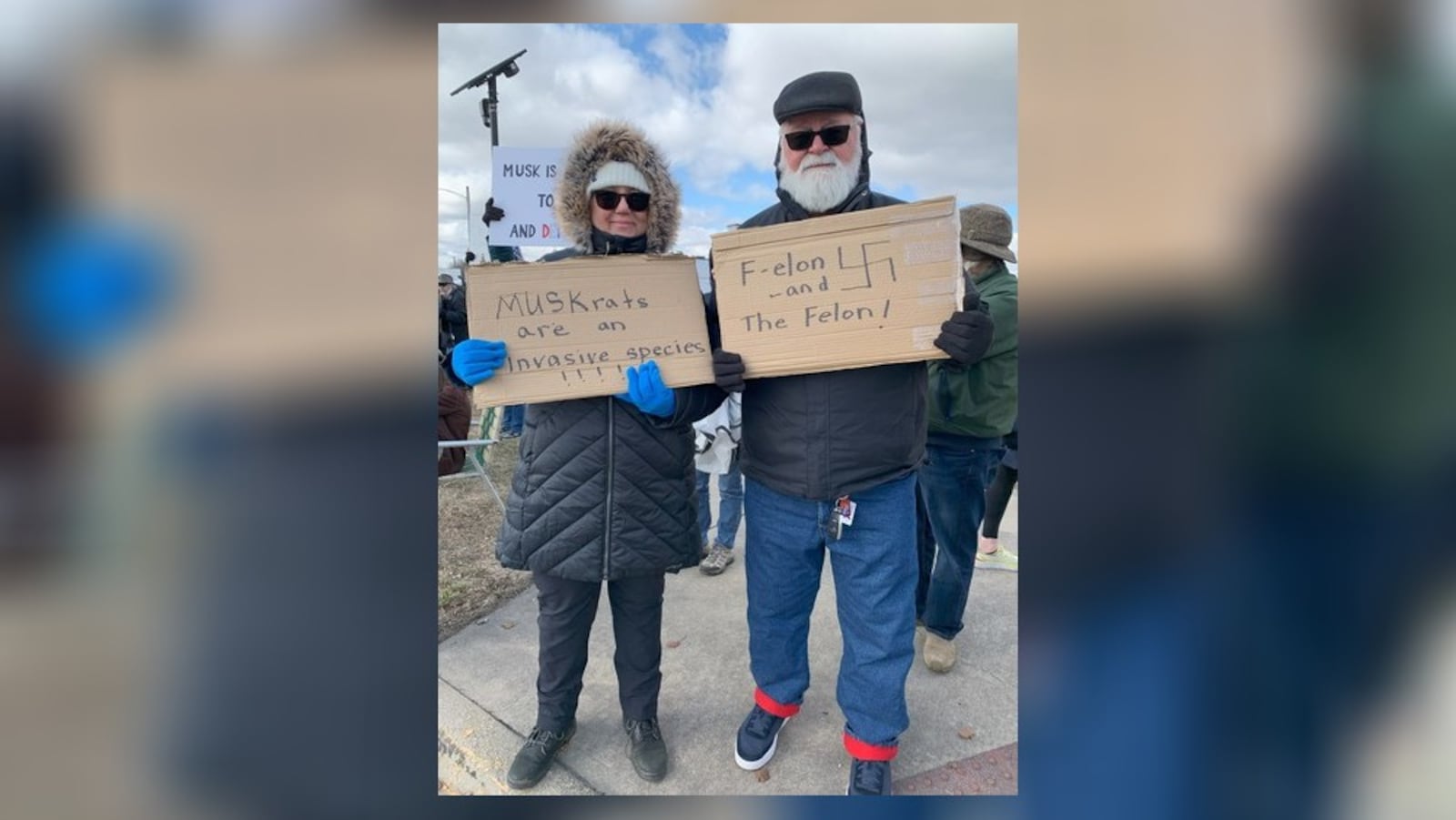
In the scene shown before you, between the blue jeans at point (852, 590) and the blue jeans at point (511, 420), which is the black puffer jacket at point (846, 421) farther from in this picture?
the blue jeans at point (511, 420)

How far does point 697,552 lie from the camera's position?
76.7 inches

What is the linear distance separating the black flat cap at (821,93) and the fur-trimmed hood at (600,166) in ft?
1.29

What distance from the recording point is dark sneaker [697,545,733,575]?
3086 mm

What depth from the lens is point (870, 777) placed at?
6.33 feet

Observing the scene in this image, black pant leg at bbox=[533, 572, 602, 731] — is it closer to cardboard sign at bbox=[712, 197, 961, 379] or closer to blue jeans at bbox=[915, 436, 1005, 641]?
cardboard sign at bbox=[712, 197, 961, 379]

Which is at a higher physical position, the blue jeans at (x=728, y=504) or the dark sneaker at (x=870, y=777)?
the blue jeans at (x=728, y=504)

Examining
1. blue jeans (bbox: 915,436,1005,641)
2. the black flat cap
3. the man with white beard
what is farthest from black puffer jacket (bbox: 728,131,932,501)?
blue jeans (bbox: 915,436,1005,641)

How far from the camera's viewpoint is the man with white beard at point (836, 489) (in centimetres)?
172

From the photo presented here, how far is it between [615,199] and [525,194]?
1153 millimetres
